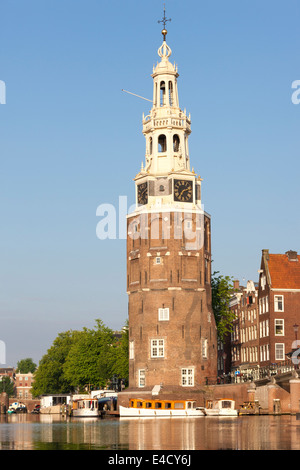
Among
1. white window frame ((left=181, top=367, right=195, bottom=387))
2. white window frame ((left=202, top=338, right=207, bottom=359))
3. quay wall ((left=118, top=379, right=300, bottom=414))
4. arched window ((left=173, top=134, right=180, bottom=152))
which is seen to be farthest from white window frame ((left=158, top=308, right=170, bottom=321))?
arched window ((left=173, top=134, right=180, bottom=152))

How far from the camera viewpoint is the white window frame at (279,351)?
334ft

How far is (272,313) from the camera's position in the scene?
103000mm

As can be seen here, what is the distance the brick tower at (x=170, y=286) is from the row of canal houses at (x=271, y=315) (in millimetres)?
7351

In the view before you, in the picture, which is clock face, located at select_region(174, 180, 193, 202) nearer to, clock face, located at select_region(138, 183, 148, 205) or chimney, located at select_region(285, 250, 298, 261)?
clock face, located at select_region(138, 183, 148, 205)

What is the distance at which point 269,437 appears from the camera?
141 ft

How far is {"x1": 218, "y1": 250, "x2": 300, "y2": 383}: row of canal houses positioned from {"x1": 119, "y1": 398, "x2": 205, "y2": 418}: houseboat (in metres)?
11.0

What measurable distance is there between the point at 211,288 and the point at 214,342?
336 inches

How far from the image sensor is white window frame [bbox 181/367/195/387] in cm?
Answer: 9406

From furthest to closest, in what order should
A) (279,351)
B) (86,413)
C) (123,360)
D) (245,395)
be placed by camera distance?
(123,360) → (279,351) → (86,413) → (245,395)

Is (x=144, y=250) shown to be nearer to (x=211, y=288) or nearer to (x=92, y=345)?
(x=211, y=288)

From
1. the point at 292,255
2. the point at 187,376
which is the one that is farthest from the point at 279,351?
the point at 187,376

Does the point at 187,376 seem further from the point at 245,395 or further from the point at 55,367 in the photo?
the point at 55,367

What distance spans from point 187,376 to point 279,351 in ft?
45.4

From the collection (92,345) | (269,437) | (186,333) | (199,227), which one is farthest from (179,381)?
(269,437)
